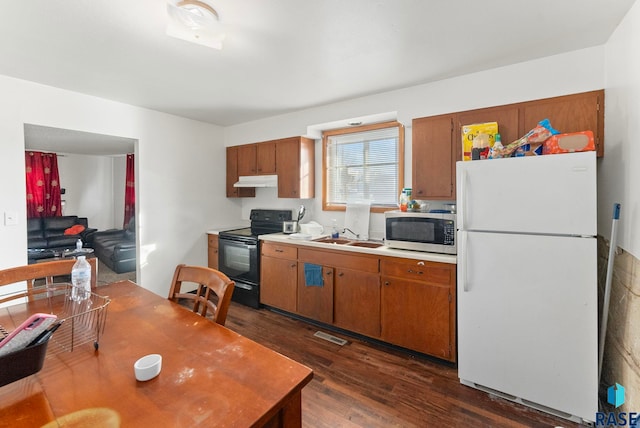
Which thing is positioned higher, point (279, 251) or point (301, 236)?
point (301, 236)

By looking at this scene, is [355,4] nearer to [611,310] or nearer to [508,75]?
[508,75]

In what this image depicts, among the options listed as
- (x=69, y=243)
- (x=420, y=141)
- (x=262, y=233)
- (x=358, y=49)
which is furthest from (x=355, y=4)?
(x=69, y=243)

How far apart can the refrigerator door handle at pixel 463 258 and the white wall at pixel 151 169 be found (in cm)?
338

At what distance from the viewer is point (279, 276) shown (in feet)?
10.8

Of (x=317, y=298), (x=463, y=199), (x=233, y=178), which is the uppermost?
(x=233, y=178)

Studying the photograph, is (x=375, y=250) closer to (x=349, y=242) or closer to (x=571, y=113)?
(x=349, y=242)

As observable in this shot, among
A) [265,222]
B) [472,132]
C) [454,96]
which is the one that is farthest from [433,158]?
[265,222]

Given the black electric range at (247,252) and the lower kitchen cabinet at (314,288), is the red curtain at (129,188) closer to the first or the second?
the black electric range at (247,252)

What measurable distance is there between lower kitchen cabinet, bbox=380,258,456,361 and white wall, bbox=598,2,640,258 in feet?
3.32

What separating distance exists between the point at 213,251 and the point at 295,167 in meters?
1.73

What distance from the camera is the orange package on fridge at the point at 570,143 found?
1.80m

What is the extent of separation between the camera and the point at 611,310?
1.88m

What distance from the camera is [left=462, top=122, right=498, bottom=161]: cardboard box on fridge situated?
2.26 meters

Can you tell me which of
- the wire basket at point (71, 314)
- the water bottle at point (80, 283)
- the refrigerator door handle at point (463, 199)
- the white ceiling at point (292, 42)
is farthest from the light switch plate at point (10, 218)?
the refrigerator door handle at point (463, 199)
